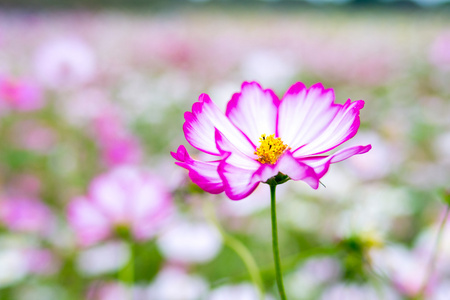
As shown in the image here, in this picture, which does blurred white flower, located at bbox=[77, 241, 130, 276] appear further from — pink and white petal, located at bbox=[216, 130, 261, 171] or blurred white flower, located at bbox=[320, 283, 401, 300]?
pink and white petal, located at bbox=[216, 130, 261, 171]

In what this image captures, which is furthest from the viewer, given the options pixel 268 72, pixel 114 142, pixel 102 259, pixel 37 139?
pixel 268 72

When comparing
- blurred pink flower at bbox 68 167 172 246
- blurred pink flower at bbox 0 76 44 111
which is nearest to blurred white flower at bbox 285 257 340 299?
blurred pink flower at bbox 68 167 172 246

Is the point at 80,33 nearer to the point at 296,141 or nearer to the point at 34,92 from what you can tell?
the point at 34,92

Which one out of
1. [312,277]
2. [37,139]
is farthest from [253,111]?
[37,139]

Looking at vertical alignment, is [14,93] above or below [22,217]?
above

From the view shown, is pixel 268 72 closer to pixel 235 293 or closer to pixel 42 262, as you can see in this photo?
pixel 42 262

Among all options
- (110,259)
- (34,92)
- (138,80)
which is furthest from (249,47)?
(110,259)

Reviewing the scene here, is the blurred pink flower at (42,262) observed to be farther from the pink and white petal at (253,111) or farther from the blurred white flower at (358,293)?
the pink and white petal at (253,111)
